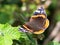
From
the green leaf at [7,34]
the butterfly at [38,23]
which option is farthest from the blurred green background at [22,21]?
the butterfly at [38,23]

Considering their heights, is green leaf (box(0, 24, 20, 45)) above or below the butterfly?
below

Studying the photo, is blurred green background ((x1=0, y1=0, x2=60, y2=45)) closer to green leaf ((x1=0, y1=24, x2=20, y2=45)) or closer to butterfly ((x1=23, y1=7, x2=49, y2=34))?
green leaf ((x1=0, y1=24, x2=20, y2=45))

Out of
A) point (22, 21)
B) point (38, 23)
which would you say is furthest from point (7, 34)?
point (22, 21)

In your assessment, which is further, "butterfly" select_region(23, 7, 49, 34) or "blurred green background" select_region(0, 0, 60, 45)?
"blurred green background" select_region(0, 0, 60, 45)

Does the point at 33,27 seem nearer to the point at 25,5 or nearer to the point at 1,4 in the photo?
the point at 25,5

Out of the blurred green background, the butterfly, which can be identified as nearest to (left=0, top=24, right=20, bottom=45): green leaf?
the blurred green background

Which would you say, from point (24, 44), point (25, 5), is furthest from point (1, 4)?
point (24, 44)
